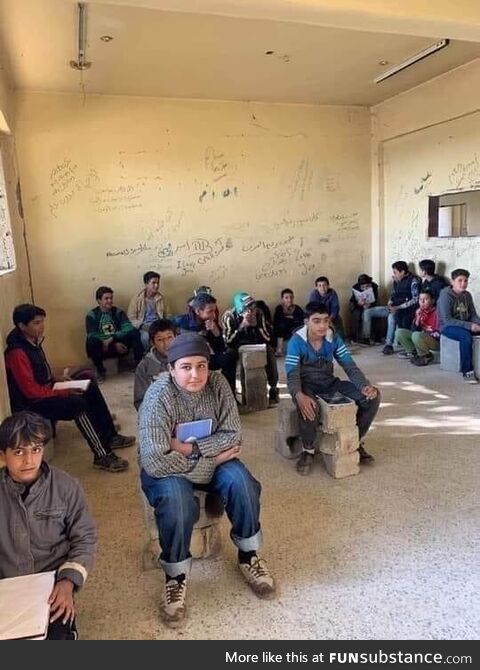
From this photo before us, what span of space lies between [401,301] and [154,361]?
4051 mm

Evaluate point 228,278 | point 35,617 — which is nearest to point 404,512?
point 35,617

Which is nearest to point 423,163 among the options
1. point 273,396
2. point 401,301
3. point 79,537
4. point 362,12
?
point 401,301

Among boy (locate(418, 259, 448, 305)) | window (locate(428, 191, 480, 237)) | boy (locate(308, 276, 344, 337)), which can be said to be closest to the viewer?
boy (locate(418, 259, 448, 305))

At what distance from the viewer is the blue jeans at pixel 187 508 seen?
2.00 metres

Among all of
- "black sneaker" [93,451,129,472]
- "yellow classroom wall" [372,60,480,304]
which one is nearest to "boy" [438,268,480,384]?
"yellow classroom wall" [372,60,480,304]

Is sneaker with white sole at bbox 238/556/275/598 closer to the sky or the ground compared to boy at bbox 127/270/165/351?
closer to the ground

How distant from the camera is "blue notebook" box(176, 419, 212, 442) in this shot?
7.13 feet

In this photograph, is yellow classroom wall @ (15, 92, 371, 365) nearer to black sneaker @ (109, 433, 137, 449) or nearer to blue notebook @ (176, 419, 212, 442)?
black sneaker @ (109, 433, 137, 449)

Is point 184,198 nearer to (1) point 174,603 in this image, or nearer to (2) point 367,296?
(2) point 367,296

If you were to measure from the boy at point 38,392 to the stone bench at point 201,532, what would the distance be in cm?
107

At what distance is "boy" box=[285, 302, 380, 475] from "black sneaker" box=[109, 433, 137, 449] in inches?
46.0

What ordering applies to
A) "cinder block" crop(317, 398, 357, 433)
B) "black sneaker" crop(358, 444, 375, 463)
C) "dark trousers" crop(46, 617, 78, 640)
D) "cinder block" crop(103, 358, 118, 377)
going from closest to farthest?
"dark trousers" crop(46, 617, 78, 640) < "cinder block" crop(317, 398, 357, 433) < "black sneaker" crop(358, 444, 375, 463) < "cinder block" crop(103, 358, 118, 377)

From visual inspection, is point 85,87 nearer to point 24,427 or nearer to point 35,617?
point 24,427

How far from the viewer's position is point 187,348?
83.0 inches
